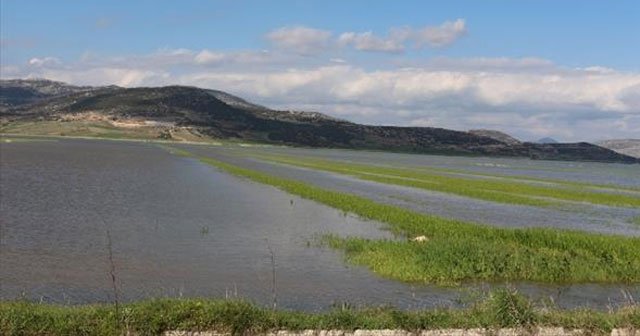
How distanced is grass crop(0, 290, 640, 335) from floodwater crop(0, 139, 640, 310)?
3.18 m

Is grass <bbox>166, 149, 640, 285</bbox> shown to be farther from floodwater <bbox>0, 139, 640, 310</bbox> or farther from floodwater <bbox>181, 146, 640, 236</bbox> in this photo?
floodwater <bbox>181, 146, 640, 236</bbox>

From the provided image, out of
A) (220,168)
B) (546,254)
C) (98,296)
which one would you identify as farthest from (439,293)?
(220,168)

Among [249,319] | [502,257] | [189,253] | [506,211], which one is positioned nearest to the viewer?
[249,319]

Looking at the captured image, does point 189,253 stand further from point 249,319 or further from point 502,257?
point 249,319

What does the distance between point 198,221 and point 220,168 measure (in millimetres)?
59266

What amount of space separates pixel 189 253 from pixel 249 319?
51.9ft

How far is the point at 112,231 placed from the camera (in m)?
35.2

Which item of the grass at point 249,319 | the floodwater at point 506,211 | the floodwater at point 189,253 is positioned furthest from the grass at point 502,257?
the floodwater at point 506,211

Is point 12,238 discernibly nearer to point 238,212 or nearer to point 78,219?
point 78,219

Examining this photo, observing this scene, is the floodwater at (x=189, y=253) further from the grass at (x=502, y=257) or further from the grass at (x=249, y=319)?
the grass at (x=249, y=319)

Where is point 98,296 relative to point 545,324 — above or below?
below

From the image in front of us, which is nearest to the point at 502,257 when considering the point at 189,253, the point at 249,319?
the point at 189,253

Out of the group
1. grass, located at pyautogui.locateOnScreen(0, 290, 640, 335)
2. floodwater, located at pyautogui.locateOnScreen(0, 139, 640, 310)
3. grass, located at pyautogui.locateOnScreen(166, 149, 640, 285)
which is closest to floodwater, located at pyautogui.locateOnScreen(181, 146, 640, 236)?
floodwater, located at pyautogui.locateOnScreen(0, 139, 640, 310)

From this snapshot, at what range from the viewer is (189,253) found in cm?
2975
